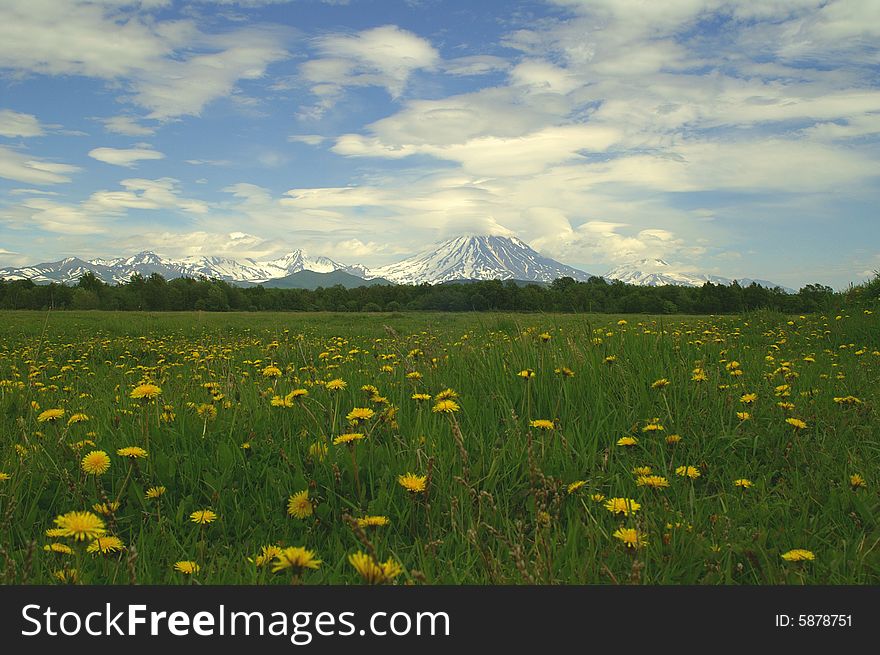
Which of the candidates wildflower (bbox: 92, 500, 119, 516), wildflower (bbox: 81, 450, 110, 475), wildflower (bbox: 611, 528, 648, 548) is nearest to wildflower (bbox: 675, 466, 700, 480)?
wildflower (bbox: 611, 528, 648, 548)

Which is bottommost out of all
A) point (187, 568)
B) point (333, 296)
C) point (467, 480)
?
point (187, 568)

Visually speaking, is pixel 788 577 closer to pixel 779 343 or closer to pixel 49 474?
pixel 49 474

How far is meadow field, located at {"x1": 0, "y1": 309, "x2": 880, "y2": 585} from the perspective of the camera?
245 cm

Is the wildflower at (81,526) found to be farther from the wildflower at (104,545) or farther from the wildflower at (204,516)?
the wildflower at (204,516)

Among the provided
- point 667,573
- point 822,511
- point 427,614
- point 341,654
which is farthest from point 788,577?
point 341,654

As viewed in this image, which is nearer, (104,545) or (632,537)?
(632,537)

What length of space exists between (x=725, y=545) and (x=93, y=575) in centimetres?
266

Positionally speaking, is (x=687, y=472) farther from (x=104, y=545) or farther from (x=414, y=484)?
(x=104, y=545)

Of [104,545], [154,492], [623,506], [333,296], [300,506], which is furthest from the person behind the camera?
[333,296]

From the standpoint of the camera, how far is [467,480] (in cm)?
314

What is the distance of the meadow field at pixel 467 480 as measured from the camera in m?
2.45

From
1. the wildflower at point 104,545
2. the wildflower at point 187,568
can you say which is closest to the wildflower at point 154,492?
the wildflower at point 104,545

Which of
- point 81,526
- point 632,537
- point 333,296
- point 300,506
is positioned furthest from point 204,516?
point 333,296

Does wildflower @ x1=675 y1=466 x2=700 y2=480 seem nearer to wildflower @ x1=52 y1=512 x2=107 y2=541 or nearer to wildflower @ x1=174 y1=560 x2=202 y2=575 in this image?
wildflower @ x1=174 y1=560 x2=202 y2=575
